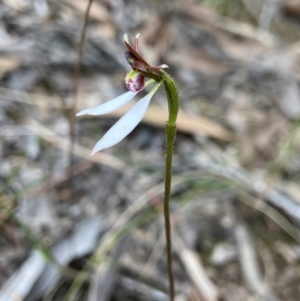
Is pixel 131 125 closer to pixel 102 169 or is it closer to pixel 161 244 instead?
pixel 161 244

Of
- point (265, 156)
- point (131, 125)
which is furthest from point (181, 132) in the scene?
point (131, 125)

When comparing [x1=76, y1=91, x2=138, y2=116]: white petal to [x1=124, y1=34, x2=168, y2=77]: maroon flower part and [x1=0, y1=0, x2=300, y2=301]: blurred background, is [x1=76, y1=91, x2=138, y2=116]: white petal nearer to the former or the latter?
[x1=124, y1=34, x2=168, y2=77]: maroon flower part

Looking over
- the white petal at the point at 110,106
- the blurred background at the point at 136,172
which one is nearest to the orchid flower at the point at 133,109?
Result: the white petal at the point at 110,106

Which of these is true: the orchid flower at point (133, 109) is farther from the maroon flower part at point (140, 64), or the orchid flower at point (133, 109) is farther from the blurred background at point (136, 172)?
the blurred background at point (136, 172)

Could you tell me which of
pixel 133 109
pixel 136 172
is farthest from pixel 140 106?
pixel 136 172

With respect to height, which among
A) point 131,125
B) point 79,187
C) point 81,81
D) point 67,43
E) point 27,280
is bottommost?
point 27,280

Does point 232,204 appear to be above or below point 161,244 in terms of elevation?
above
